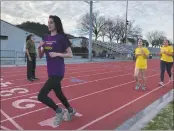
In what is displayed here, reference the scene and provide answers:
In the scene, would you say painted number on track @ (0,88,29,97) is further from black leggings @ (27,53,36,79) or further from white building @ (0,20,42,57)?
white building @ (0,20,42,57)

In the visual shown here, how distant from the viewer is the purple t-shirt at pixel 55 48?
3977mm

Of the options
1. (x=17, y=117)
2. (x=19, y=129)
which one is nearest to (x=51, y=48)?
(x=19, y=129)

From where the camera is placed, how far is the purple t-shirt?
398cm

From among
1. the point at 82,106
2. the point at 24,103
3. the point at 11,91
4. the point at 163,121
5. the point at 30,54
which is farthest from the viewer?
the point at 30,54

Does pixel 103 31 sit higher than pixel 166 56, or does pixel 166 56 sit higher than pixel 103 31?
pixel 103 31

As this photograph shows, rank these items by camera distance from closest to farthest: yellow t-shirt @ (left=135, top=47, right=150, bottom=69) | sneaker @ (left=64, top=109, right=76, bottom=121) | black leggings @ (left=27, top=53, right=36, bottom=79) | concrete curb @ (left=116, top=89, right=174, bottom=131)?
1. concrete curb @ (left=116, top=89, right=174, bottom=131)
2. sneaker @ (left=64, top=109, right=76, bottom=121)
3. yellow t-shirt @ (left=135, top=47, right=150, bottom=69)
4. black leggings @ (left=27, top=53, right=36, bottom=79)

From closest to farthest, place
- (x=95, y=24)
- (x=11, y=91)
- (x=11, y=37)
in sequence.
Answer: (x=11, y=91)
(x=11, y=37)
(x=95, y=24)

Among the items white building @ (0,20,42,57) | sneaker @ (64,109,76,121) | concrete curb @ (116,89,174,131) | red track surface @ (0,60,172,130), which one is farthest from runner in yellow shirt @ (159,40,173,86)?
white building @ (0,20,42,57)

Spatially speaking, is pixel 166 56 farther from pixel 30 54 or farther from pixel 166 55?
pixel 30 54

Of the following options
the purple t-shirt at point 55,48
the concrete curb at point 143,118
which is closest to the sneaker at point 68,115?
the concrete curb at point 143,118

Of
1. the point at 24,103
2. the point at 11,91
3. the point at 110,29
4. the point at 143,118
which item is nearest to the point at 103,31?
the point at 110,29

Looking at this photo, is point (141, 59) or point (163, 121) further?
point (141, 59)

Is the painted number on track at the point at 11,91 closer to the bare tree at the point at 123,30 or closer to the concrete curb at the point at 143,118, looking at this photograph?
the concrete curb at the point at 143,118

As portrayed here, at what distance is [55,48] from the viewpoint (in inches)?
157
